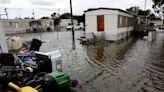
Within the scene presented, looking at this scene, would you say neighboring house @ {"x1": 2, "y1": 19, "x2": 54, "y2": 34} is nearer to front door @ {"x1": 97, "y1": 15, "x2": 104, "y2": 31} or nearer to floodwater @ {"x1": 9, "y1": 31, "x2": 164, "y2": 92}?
front door @ {"x1": 97, "y1": 15, "x2": 104, "y2": 31}

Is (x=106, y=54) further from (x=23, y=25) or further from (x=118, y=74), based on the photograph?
(x=23, y=25)

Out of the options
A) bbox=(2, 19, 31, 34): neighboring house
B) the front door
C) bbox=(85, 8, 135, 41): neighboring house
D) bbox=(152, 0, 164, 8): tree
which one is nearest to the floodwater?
bbox=(85, 8, 135, 41): neighboring house

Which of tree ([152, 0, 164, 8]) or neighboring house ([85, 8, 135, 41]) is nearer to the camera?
neighboring house ([85, 8, 135, 41])

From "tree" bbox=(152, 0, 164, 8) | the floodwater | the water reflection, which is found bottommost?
the floodwater

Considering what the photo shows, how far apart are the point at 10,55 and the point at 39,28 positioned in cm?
3367

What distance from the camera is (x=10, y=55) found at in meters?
5.72

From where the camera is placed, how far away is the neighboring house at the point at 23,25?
34.8 metres

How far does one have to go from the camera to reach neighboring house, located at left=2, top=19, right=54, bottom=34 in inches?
1368

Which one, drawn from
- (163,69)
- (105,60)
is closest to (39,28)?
(105,60)

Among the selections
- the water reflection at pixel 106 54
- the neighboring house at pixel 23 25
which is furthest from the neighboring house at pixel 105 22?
the neighboring house at pixel 23 25

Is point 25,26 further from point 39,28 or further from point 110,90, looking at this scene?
point 110,90

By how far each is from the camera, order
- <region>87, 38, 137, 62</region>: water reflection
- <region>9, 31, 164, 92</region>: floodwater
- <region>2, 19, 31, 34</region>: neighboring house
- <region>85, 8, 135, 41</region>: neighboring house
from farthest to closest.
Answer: <region>2, 19, 31, 34</region>: neighboring house → <region>85, 8, 135, 41</region>: neighboring house → <region>87, 38, 137, 62</region>: water reflection → <region>9, 31, 164, 92</region>: floodwater

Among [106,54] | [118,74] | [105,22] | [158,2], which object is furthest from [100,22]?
[158,2]

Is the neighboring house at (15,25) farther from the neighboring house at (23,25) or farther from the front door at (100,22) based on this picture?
the front door at (100,22)
